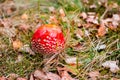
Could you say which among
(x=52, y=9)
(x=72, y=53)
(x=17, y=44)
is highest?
(x=52, y=9)

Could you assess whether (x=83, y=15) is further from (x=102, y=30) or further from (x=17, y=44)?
(x=17, y=44)

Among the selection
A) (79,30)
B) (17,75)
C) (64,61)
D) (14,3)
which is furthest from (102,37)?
(14,3)

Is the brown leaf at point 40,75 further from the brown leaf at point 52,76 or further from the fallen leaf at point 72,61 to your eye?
the fallen leaf at point 72,61

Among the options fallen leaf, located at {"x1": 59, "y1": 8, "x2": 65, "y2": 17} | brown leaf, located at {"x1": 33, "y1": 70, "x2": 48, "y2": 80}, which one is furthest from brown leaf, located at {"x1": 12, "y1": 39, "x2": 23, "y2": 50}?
fallen leaf, located at {"x1": 59, "y1": 8, "x2": 65, "y2": 17}

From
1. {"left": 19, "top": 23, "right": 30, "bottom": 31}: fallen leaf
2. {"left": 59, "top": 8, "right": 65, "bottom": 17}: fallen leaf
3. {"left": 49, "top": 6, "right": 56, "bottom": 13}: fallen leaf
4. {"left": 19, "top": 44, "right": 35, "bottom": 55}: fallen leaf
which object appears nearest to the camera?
{"left": 19, "top": 44, "right": 35, "bottom": 55}: fallen leaf

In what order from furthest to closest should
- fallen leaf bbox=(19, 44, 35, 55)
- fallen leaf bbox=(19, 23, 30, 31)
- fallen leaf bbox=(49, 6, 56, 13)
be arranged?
fallen leaf bbox=(49, 6, 56, 13) < fallen leaf bbox=(19, 23, 30, 31) < fallen leaf bbox=(19, 44, 35, 55)

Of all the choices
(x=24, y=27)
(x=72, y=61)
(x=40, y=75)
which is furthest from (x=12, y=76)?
(x=24, y=27)

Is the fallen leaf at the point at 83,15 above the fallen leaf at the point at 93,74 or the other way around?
above

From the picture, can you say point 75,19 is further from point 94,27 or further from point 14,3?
point 14,3

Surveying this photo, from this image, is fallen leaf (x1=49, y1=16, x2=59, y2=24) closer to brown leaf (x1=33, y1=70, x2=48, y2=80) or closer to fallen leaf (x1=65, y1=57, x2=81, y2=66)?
fallen leaf (x1=65, y1=57, x2=81, y2=66)

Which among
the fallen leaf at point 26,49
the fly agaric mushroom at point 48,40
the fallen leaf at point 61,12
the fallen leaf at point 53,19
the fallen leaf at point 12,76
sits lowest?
the fallen leaf at point 12,76

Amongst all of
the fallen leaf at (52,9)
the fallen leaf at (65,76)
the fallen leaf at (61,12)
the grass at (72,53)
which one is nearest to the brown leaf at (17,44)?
the grass at (72,53)
